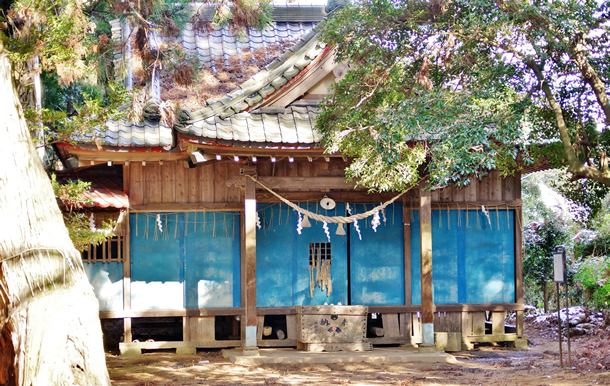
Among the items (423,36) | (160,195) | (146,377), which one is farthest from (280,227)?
(423,36)

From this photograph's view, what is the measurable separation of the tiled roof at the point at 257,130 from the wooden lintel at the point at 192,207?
180cm

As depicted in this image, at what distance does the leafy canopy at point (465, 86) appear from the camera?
24.2 ft

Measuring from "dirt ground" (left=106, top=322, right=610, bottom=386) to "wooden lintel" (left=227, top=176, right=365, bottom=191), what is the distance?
9.34 feet

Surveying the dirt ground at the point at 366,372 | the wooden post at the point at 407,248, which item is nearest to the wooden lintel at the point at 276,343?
the dirt ground at the point at 366,372

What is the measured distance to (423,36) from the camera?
8211 mm

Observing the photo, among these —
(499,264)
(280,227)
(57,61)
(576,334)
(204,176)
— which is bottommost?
(576,334)

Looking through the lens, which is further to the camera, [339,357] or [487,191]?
[487,191]

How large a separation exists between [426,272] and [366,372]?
2112mm

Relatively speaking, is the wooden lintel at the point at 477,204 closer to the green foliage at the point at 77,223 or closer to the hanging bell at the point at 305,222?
the hanging bell at the point at 305,222

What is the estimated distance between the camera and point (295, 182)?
10547 millimetres

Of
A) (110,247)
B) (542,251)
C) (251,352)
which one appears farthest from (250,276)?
(542,251)

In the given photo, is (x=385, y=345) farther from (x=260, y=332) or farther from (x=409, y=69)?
(x=409, y=69)

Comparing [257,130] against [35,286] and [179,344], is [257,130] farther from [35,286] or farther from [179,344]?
[35,286]

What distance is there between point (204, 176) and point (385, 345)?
4489 millimetres
